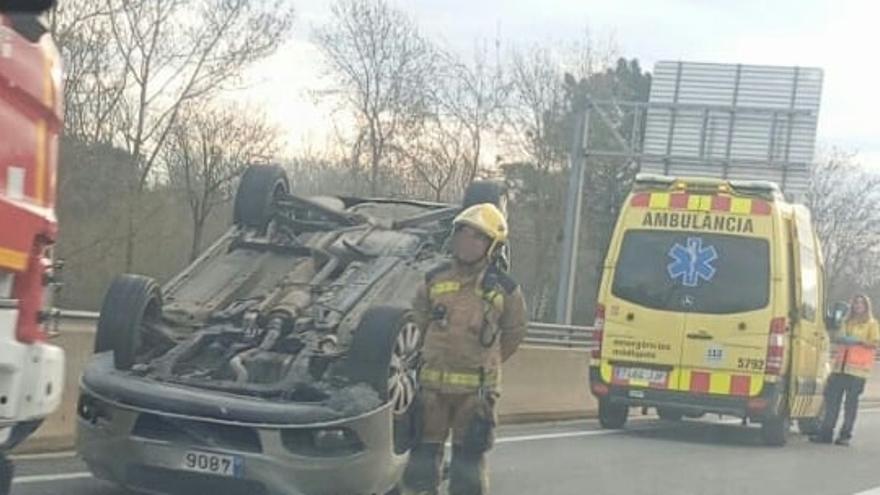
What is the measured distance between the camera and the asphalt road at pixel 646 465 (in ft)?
27.7

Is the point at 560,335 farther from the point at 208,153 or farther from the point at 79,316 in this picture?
the point at 208,153

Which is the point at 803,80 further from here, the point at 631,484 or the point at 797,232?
the point at 631,484

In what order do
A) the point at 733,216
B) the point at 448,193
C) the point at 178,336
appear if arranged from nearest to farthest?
the point at 178,336 < the point at 733,216 < the point at 448,193

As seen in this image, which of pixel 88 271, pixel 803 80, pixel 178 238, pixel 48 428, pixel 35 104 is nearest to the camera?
pixel 35 104

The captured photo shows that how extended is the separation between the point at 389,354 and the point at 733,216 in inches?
297

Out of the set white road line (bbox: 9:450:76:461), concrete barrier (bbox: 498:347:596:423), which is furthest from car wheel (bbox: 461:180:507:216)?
concrete barrier (bbox: 498:347:596:423)

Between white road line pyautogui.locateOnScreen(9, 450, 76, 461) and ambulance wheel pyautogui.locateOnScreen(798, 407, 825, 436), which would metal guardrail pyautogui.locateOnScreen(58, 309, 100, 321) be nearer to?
white road line pyautogui.locateOnScreen(9, 450, 76, 461)

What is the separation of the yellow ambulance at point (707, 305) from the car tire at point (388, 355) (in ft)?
22.8

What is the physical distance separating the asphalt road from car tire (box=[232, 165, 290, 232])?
6.05ft

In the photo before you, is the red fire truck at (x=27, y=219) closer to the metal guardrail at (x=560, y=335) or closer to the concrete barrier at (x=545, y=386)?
the concrete barrier at (x=545, y=386)

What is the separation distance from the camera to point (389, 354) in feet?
23.1

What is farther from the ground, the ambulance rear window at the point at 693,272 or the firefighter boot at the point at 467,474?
the ambulance rear window at the point at 693,272

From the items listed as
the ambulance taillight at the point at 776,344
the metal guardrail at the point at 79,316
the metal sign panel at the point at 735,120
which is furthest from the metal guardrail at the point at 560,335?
the metal guardrail at the point at 79,316

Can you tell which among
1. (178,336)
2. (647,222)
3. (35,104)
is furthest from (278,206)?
(647,222)
